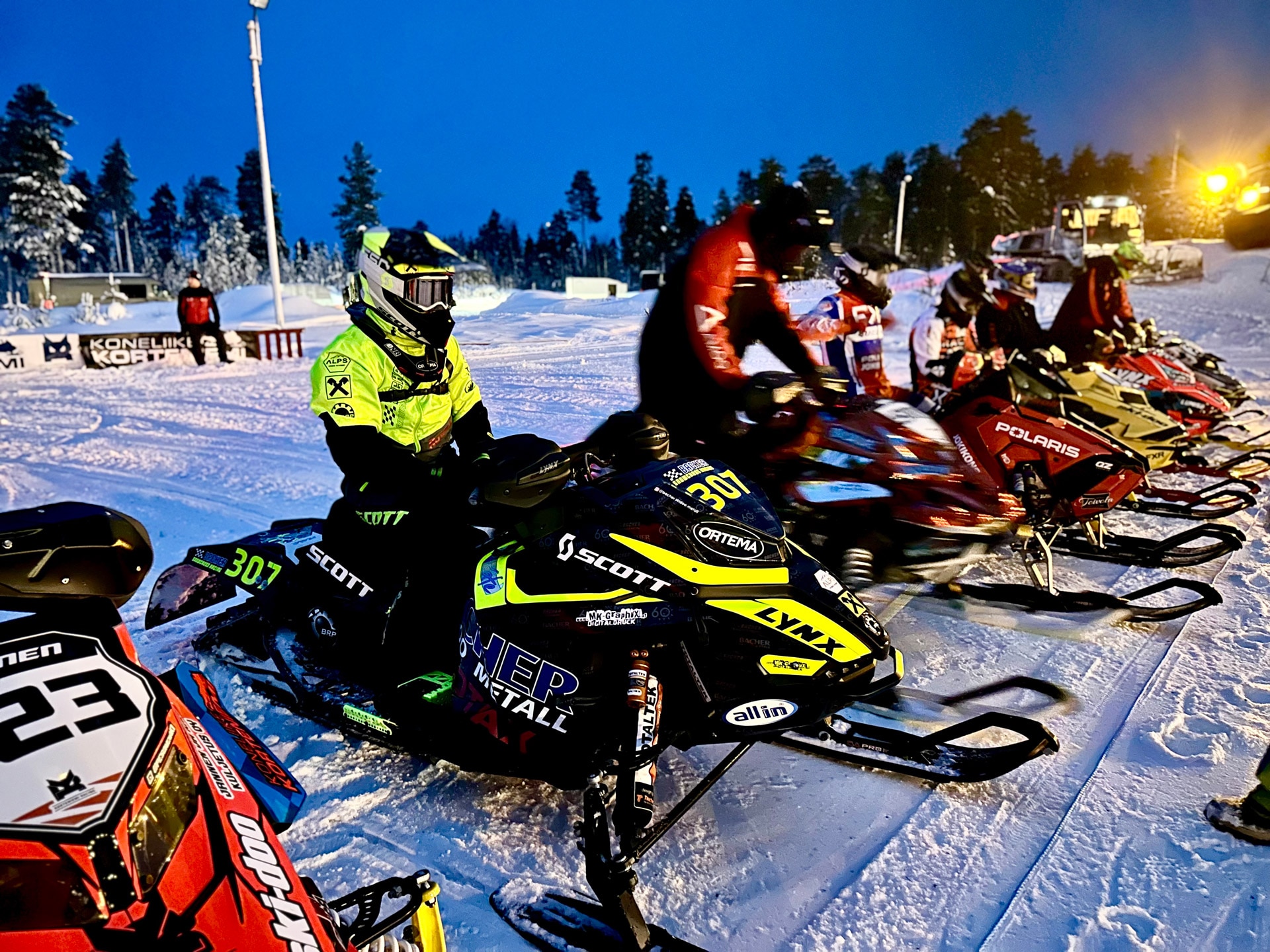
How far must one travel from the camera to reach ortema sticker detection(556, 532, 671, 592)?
2426mm

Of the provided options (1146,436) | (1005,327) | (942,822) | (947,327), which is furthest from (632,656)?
(1005,327)

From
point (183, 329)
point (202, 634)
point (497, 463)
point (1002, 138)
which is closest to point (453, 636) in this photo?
point (497, 463)

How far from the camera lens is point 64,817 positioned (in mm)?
1164

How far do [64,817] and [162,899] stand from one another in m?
0.19

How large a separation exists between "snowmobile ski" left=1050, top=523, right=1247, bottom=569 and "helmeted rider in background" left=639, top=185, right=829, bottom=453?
6.76ft

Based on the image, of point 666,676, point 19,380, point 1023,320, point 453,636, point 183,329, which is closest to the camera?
point 666,676

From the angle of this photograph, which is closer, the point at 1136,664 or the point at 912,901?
the point at 912,901

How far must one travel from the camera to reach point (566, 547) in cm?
254

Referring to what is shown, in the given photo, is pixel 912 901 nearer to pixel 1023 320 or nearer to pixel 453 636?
pixel 453 636

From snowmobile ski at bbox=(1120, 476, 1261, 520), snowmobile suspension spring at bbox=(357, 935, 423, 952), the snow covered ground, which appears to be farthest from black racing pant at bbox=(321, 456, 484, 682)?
snowmobile ski at bbox=(1120, 476, 1261, 520)

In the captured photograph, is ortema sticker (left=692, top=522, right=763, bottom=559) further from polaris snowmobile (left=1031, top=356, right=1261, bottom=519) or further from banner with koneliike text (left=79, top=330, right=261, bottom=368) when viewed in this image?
banner with koneliike text (left=79, top=330, right=261, bottom=368)

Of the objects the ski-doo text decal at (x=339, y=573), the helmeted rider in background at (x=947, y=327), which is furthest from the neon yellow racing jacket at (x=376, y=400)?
the helmeted rider in background at (x=947, y=327)

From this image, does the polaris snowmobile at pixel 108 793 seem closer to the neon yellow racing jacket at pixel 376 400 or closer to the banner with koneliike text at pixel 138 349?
the neon yellow racing jacket at pixel 376 400

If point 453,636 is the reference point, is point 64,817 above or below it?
above
